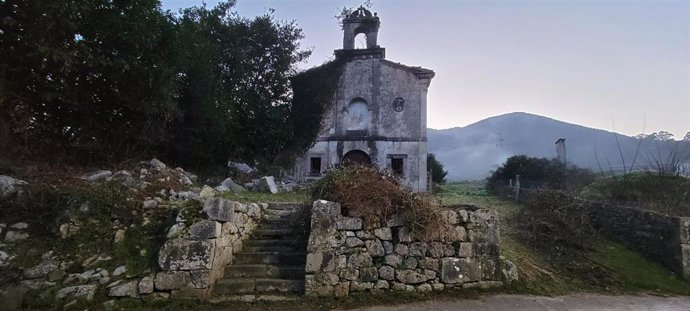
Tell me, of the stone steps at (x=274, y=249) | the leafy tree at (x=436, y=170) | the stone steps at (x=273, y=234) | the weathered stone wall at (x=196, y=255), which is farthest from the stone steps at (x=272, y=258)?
the leafy tree at (x=436, y=170)

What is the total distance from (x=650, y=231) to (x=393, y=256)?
6302 millimetres

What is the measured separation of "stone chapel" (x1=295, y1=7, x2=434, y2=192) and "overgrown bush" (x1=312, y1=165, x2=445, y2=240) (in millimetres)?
12601

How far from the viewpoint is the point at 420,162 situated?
62.1 ft

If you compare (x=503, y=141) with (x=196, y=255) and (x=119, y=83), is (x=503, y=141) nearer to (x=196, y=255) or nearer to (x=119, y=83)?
(x=119, y=83)

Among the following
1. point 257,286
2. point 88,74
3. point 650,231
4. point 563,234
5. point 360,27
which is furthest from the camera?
point 360,27

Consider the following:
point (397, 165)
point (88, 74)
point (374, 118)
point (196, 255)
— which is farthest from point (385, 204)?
point (374, 118)

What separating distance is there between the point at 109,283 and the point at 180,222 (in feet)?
4.08

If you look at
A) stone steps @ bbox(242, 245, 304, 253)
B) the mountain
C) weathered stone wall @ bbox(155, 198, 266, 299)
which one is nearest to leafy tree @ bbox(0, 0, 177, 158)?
weathered stone wall @ bbox(155, 198, 266, 299)

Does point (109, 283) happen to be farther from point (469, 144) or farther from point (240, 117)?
point (469, 144)

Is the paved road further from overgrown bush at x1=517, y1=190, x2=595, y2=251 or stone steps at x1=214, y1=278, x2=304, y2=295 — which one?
overgrown bush at x1=517, y1=190, x2=595, y2=251

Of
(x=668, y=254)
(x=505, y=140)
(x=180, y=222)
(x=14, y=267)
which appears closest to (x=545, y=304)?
(x=668, y=254)

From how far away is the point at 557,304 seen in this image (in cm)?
588

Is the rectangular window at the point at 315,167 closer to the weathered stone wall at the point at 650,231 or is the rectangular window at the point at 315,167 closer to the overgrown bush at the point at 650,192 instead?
the overgrown bush at the point at 650,192

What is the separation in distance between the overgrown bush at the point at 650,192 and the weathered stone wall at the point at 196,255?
1005 cm
